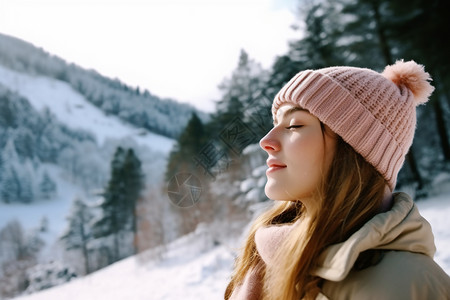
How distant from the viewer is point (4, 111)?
53.9 m

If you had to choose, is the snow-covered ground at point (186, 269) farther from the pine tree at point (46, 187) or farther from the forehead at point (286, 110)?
the pine tree at point (46, 187)

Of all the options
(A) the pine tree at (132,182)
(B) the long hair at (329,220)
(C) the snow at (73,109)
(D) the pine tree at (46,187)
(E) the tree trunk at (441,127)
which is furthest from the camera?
(C) the snow at (73,109)

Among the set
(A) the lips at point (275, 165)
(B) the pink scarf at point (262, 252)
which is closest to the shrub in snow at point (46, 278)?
(B) the pink scarf at point (262, 252)

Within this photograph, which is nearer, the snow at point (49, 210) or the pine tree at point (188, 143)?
the pine tree at point (188, 143)

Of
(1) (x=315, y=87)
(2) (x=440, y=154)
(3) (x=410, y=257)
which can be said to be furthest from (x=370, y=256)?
(2) (x=440, y=154)

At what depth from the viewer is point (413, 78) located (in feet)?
4.14

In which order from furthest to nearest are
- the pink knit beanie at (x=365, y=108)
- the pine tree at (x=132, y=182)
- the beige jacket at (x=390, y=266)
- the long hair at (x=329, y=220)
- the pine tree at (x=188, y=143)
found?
the pine tree at (x=132, y=182)
the pine tree at (x=188, y=143)
the pink knit beanie at (x=365, y=108)
the long hair at (x=329, y=220)
the beige jacket at (x=390, y=266)

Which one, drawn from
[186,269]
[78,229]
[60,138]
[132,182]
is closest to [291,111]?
[186,269]

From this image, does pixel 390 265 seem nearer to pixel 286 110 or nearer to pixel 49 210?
pixel 286 110

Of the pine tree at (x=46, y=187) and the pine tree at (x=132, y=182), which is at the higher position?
the pine tree at (x=132, y=182)

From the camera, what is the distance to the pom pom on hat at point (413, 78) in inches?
49.8

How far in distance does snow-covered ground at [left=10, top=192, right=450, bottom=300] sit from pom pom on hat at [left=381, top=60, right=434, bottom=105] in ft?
4.27

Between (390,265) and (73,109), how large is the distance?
85560 mm

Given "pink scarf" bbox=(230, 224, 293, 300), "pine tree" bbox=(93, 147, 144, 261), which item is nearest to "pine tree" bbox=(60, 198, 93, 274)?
"pine tree" bbox=(93, 147, 144, 261)
